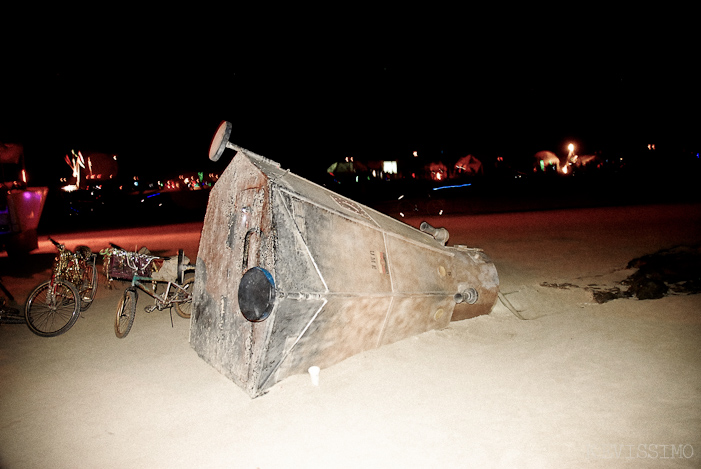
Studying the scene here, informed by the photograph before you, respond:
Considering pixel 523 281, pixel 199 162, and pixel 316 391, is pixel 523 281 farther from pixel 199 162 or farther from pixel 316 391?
pixel 199 162

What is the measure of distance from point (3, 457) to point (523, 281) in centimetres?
671

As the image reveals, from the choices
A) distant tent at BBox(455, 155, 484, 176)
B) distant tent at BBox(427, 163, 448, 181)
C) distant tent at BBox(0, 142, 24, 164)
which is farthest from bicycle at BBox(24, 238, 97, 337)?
distant tent at BBox(427, 163, 448, 181)

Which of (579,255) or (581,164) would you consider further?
(581,164)

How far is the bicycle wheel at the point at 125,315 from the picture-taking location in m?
4.68

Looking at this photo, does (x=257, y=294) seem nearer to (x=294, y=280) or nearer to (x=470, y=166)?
(x=294, y=280)

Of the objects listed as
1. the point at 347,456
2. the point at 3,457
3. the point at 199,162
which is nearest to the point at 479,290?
the point at 347,456

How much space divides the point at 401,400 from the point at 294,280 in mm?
1395

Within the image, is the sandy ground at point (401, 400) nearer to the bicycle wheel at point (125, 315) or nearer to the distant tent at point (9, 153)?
the bicycle wheel at point (125, 315)

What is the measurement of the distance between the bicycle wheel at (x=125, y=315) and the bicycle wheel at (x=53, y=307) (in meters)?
0.69

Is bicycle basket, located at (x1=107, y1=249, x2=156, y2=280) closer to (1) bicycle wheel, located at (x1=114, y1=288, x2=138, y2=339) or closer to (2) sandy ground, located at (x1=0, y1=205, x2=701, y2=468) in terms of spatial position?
(1) bicycle wheel, located at (x1=114, y1=288, x2=138, y2=339)

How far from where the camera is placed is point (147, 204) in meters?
20.5

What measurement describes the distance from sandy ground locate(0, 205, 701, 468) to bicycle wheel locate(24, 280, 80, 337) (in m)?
0.19

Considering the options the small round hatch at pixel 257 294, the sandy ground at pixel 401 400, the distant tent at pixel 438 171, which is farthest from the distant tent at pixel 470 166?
the small round hatch at pixel 257 294

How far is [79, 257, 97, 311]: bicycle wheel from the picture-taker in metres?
5.41
